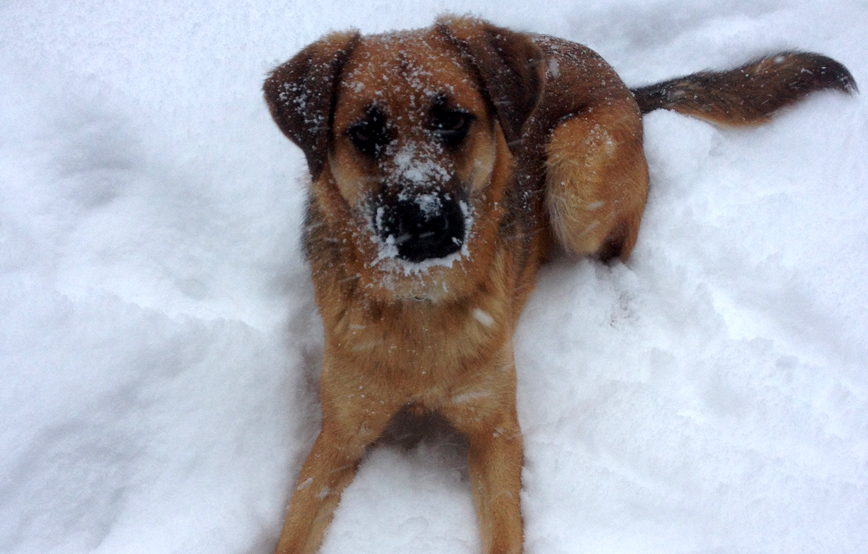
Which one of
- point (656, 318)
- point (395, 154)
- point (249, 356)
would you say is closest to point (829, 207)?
point (656, 318)

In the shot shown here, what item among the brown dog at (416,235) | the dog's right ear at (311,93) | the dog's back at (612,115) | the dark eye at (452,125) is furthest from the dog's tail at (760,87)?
the dog's right ear at (311,93)

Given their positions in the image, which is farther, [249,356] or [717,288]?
[717,288]

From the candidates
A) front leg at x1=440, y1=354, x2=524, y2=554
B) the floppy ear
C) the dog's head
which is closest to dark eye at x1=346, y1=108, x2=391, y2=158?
the dog's head

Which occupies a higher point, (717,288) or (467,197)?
(467,197)

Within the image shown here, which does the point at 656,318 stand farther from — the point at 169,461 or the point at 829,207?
the point at 169,461

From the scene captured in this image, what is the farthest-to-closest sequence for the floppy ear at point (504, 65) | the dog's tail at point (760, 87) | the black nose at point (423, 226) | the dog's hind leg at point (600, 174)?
1. the dog's tail at point (760, 87)
2. the dog's hind leg at point (600, 174)
3. the floppy ear at point (504, 65)
4. the black nose at point (423, 226)

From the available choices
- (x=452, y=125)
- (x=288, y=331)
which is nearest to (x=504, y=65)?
(x=452, y=125)

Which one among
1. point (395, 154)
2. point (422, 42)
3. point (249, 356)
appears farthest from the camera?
point (249, 356)

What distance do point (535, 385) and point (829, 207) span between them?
7.51 feet

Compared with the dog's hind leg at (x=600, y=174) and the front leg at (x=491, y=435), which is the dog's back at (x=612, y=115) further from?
the front leg at (x=491, y=435)

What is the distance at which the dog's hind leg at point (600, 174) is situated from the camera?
11.5 feet

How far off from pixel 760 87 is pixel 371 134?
315cm

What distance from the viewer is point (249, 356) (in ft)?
10.0

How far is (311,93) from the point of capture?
237 centimetres
